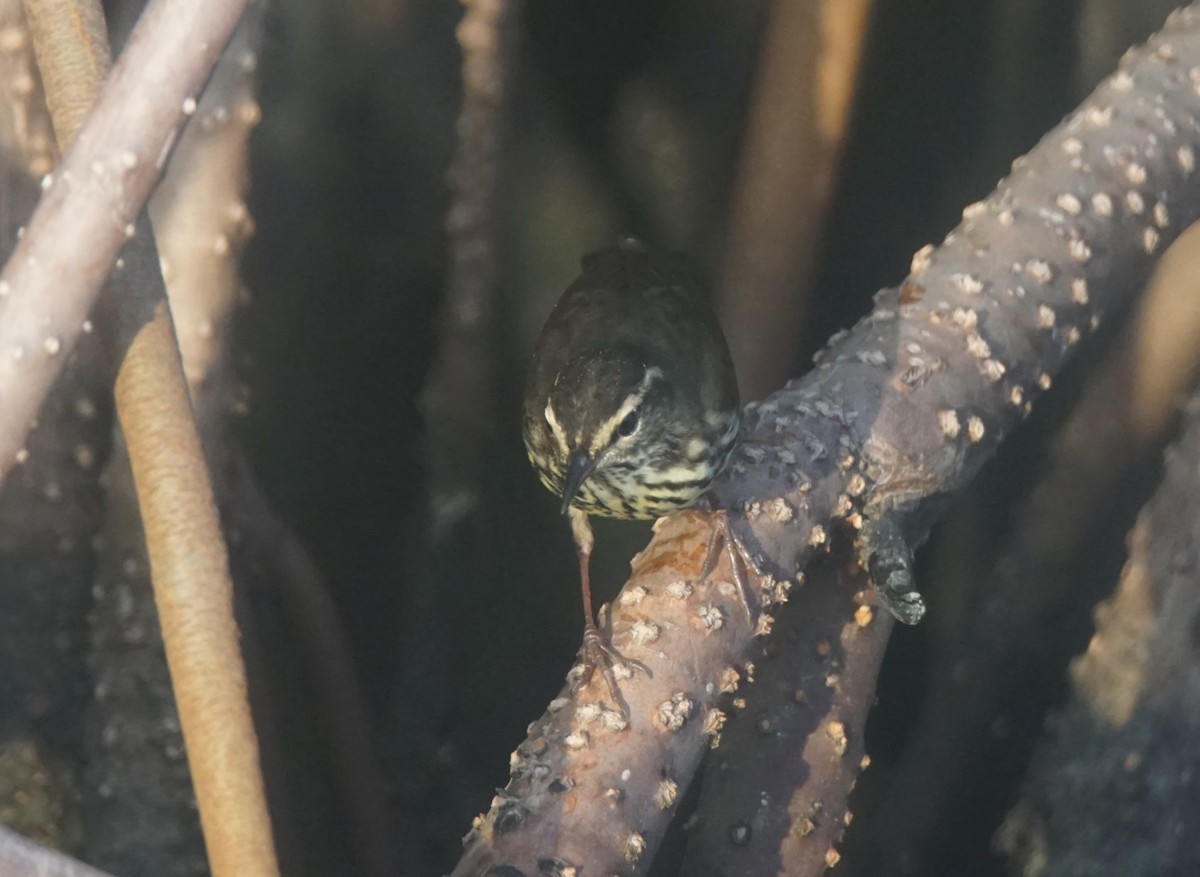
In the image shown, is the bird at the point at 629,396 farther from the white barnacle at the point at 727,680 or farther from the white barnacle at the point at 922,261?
the white barnacle at the point at 922,261

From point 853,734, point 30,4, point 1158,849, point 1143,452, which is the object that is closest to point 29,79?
point 30,4

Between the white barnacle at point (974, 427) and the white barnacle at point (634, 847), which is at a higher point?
the white barnacle at point (974, 427)

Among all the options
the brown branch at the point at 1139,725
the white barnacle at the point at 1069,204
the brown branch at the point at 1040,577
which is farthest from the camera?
the brown branch at the point at 1040,577

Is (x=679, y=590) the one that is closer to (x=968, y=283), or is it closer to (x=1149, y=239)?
(x=968, y=283)

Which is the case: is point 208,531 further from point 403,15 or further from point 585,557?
point 403,15

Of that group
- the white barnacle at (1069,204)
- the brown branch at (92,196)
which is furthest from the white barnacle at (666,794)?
the white barnacle at (1069,204)

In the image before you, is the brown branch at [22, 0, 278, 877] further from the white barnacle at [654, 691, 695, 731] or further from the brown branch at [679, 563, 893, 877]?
the brown branch at [679, 563, 893, 877]

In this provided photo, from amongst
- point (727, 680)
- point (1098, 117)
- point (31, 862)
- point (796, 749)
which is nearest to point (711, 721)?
point (727, 680)
